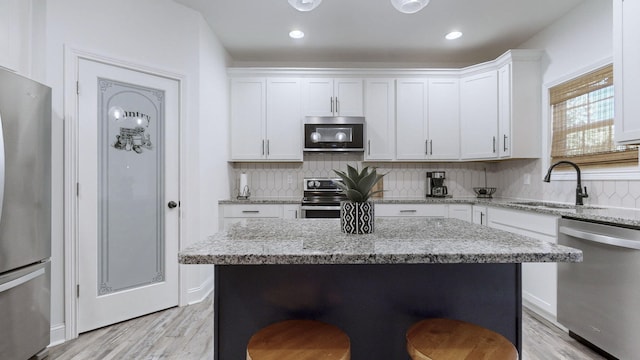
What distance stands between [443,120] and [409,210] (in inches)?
47.6

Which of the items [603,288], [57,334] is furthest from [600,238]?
[57,334]

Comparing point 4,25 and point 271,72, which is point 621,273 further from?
point 4,25

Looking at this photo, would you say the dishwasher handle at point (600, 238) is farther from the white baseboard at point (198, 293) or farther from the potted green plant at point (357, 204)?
the white baseboard at point (198, 293)

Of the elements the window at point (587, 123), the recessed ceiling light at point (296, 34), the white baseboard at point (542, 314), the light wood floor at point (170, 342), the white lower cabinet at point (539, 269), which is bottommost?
the light wood floor at point (170, 342)

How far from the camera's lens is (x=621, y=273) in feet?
5.85

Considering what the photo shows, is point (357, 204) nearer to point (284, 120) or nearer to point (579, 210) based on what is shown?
point (579, 210)

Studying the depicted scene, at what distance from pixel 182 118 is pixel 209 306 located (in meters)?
1.73

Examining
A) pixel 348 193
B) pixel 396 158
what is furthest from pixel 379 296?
pixel 396 158

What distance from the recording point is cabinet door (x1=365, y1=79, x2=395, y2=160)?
3.66 metres

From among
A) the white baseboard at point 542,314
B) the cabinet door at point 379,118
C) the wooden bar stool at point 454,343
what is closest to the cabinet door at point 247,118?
the cabinet door at point 379,118

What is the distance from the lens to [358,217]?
4.30 feet

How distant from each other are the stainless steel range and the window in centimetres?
216

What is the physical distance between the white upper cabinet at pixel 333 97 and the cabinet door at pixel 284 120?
0.12 meters

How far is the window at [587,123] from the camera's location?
7.75 feet
